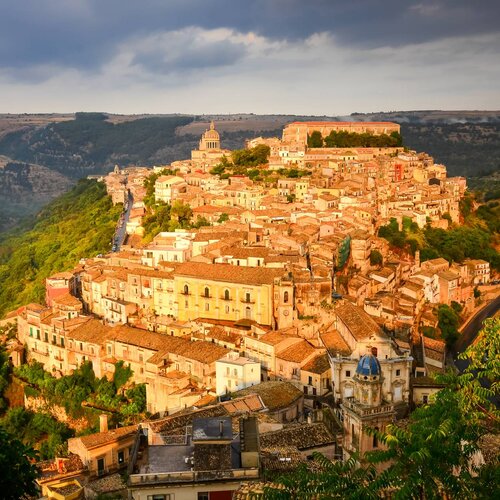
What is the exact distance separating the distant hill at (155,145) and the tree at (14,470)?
90366 mm

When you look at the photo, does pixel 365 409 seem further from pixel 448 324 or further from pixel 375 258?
pixel 375 258

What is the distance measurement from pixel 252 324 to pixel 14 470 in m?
17.3

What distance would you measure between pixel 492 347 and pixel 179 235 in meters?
27.8

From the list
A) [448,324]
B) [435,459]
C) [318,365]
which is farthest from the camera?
[448,324]

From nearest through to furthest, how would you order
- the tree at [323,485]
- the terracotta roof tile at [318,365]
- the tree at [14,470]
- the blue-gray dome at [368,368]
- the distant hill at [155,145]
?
the tree at [323,485] → the tree at [14,470] → the blue-gray dome at [368,368] → the terracotta roof tile at [318,365] → the distant hill at [155,145]

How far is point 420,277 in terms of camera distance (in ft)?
120

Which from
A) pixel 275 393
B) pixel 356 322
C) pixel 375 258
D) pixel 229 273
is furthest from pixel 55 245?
pixel 275 393

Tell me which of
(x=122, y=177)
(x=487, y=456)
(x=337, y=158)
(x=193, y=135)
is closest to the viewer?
(x=487, y=456)

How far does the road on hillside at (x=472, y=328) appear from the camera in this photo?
3356 cm

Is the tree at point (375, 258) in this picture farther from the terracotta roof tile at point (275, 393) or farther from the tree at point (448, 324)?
the terracotta roof tile at point (275, 393)

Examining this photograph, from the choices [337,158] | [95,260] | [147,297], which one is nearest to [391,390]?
[147,297]

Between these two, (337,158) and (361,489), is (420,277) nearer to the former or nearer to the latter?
(337,158)

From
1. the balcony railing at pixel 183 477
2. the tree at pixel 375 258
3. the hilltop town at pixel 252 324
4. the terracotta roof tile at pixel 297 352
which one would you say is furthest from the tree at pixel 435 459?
the tree at pixel 375 258

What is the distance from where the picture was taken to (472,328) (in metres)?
37.3
